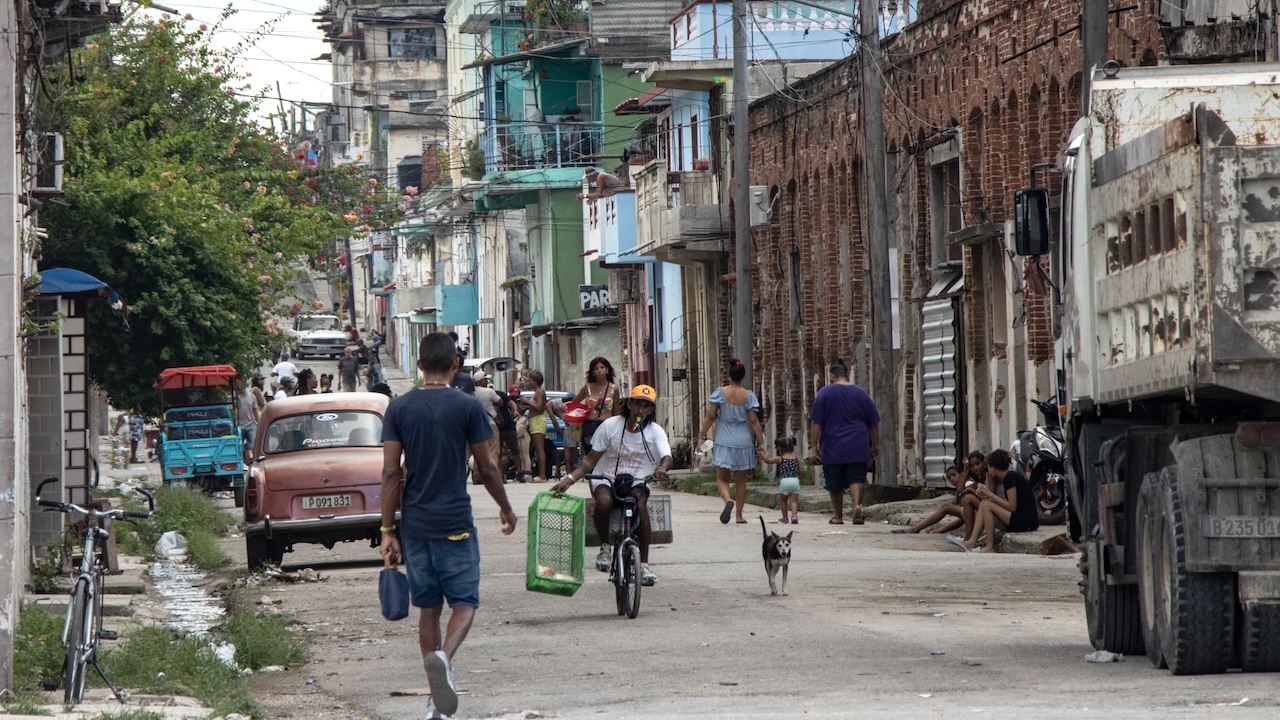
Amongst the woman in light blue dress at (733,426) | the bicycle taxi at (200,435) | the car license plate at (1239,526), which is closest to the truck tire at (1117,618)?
the car license plate at (1239,526)

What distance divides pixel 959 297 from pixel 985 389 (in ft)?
4.61

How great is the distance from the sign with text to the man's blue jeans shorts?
158 ft

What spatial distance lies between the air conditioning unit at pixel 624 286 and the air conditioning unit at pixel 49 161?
35.5 metres

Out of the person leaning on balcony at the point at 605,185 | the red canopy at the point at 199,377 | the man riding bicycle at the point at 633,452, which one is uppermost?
the person leaning on balcony at the point at 605,185

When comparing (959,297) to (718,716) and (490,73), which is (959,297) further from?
(490,73)

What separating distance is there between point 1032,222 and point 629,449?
11.3ft

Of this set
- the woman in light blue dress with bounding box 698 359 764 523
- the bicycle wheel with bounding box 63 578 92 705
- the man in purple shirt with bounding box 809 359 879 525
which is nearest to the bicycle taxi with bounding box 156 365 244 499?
the woman in light blue dress with bounding box 698 359 764 523

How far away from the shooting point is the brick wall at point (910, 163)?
24359 millimetres

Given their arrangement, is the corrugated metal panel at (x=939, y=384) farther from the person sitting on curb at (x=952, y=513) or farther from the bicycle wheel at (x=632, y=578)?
the bicycle wheel at (x=632, y=578)

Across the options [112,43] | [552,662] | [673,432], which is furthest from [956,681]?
[673,432]

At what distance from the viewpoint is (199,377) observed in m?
31.9

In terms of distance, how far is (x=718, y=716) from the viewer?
9133 millimetres

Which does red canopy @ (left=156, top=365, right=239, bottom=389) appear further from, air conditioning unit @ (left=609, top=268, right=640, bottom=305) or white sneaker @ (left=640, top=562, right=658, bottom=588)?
air conditioning unit @ (left=609, top=268, right=640, bottom=305)

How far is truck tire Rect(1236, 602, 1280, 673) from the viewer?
31.2ft
